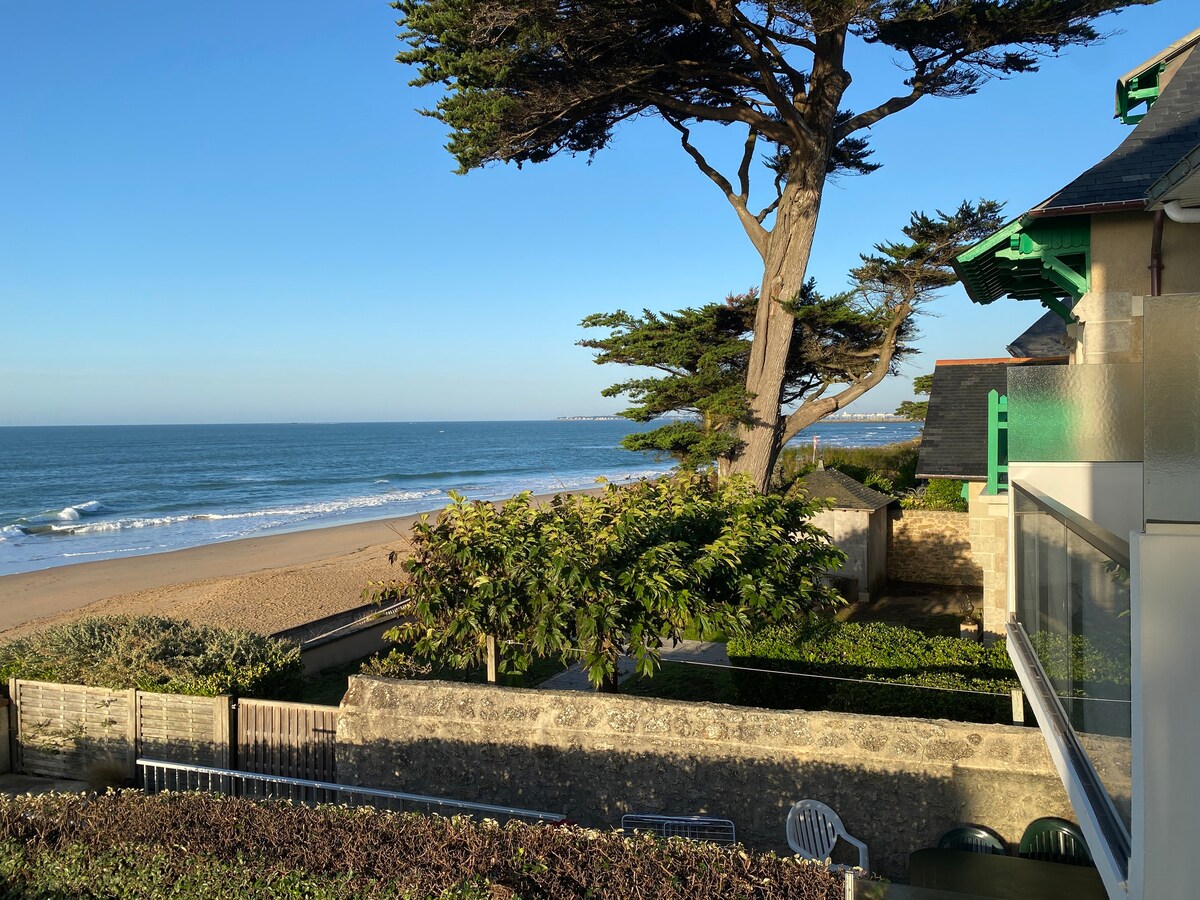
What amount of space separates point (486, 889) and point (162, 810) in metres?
2.28

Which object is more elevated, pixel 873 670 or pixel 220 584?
pixel 873 670

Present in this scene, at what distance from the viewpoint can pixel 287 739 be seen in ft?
26.7

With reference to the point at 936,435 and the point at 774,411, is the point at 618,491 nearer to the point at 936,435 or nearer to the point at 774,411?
the point at 774,411

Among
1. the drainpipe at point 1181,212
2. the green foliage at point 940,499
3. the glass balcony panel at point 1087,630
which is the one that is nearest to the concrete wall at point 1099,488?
the glass balcony panel at point 1087,630

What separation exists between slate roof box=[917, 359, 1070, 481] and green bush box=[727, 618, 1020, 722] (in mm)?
4703

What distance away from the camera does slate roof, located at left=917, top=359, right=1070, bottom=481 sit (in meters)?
13.1

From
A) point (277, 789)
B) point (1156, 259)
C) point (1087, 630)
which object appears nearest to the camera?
point (1087, 630)

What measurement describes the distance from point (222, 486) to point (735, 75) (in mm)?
56910

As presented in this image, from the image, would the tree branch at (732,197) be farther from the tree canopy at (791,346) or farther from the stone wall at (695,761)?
the stone wall at (695,761)

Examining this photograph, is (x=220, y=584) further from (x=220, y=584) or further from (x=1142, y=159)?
(x=1142, y=159)

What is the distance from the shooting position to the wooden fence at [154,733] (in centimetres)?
809

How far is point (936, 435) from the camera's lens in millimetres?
14281

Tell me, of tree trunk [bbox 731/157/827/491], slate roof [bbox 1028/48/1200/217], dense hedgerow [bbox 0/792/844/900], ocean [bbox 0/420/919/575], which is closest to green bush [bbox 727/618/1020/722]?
→ dense hedgerow [bbox 0/792/844/900]

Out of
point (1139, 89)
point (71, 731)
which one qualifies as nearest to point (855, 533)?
point (1139, 89)
